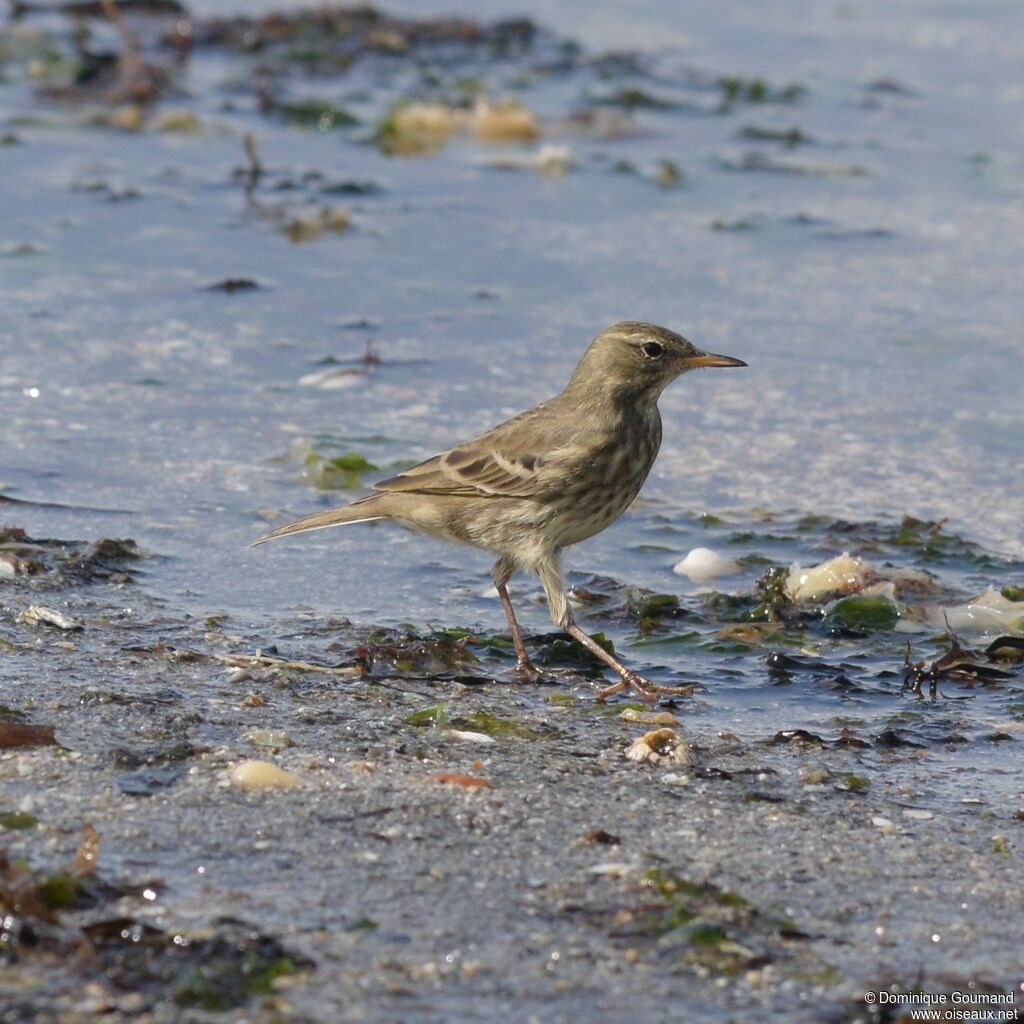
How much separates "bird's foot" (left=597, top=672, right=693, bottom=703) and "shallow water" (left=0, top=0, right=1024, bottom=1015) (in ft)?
0.39

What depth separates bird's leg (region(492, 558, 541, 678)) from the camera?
22.5ft

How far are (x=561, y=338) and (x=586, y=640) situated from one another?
3813 millimetres

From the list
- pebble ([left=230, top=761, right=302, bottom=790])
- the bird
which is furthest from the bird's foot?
pebble ([left=230, top=761, right=302, bottom=790])

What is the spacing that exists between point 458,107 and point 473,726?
9.87 m

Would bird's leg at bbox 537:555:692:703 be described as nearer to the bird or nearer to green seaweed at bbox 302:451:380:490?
the bird

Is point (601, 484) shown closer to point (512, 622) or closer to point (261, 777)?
point (512, 622)

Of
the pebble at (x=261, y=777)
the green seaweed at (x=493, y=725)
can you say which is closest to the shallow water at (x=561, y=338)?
the green seaweed at (x=493, y=725)

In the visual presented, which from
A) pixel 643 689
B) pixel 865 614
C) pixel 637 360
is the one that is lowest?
pixel 643 689

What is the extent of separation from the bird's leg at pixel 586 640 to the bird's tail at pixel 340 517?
0.75 metres

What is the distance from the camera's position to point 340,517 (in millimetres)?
7398

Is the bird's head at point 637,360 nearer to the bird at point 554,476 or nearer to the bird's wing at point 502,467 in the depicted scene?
the bird at point 554,476

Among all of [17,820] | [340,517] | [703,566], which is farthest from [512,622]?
[17,820]

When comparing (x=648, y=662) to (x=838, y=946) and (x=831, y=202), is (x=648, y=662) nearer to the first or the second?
(x=838, y=946)

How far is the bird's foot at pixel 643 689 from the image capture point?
6535 mm
